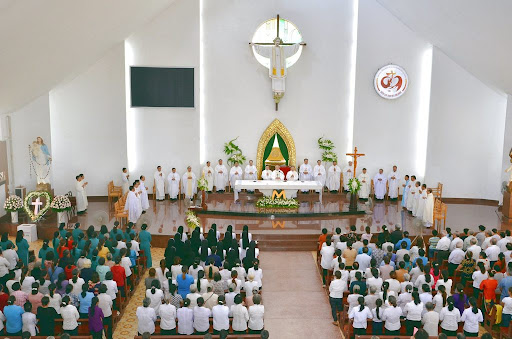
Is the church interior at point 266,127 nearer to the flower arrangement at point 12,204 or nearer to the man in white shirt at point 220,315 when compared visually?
the flower arrangement at point 12,204

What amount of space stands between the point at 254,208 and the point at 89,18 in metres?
7.82

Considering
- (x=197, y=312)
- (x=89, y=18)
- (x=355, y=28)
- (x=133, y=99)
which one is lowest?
(x=197, y=312)

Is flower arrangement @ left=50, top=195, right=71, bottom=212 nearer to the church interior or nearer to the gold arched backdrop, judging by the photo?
the church interior

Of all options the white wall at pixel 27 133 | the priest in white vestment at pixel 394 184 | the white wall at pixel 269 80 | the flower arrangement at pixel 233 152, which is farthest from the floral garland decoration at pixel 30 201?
the priest in white vestment at pixel 394 184

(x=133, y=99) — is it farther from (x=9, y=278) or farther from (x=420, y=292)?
(x=420, y=292)

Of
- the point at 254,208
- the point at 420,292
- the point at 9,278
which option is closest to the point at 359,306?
the point at 420,292

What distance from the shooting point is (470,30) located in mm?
13492

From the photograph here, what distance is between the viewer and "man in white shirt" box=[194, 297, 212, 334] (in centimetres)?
859

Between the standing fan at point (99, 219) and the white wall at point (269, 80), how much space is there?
15.1ft

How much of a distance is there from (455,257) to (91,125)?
43.0 ft

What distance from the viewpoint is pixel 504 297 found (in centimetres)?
952

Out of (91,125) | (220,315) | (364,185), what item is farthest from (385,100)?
(220,315)

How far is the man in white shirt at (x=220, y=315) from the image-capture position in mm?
8586

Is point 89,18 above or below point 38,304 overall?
above
